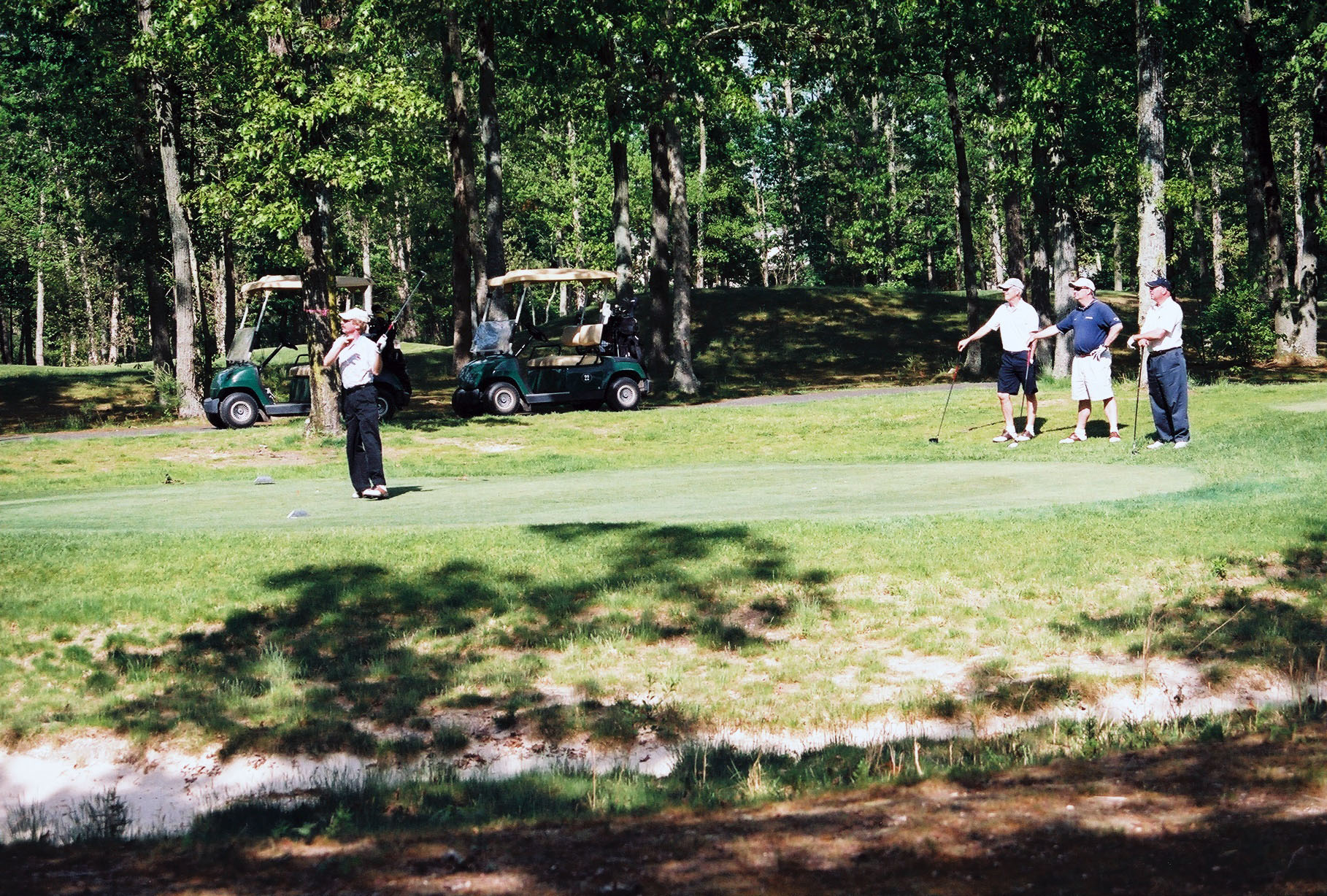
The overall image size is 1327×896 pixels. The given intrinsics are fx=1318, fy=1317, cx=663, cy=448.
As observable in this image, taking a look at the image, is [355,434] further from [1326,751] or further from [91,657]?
[1326,751]

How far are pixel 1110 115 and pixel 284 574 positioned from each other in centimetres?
2385

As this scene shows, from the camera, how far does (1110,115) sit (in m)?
28.4

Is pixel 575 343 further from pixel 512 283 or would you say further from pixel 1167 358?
pixel 1167 358

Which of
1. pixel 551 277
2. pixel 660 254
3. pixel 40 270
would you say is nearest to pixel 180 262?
pixel 551 277

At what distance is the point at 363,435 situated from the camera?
538 inches

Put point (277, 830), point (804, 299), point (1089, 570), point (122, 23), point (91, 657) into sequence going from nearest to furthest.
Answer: point (277, 830) → point (91, 657) → point (1089, 570) → point (122, 23) → point (804, 299)

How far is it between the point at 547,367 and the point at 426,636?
60.6ft

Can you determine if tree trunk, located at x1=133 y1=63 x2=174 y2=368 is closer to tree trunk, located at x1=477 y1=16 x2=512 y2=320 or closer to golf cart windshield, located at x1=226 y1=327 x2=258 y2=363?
tree trunk, located at x1=477 y1=16 x2=512 y2=320

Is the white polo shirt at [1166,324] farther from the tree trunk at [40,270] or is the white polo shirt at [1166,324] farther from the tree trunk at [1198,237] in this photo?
the tree trunk at [40,270]

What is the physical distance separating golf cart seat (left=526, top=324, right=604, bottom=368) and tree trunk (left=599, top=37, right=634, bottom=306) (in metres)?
1.94

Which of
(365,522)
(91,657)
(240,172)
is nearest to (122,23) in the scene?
(240,172)

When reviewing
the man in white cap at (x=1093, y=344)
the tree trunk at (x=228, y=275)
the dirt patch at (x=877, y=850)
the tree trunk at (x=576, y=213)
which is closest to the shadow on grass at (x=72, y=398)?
the tree trunk at (x=228, y=275)

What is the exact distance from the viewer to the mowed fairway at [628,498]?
12.1 metres

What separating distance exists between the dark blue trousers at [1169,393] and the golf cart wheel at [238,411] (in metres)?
16.9
